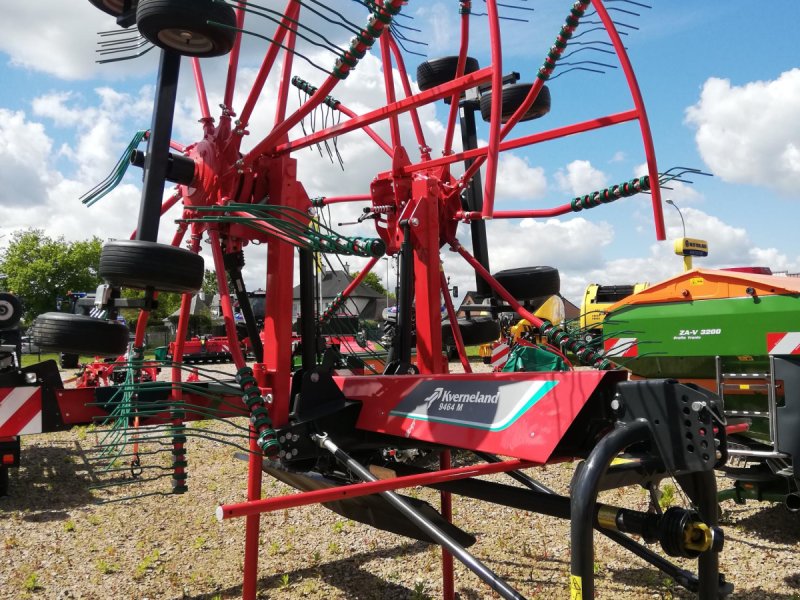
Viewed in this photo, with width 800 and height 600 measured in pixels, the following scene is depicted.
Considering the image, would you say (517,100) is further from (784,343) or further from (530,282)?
(784,343)

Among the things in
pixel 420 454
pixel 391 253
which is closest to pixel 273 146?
pixel 391 253

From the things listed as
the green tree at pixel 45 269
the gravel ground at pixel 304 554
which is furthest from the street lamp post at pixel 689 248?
the green tree at pixel 45 269

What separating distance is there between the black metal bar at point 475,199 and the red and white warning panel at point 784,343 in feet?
5.99

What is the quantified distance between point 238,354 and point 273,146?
1043 mm

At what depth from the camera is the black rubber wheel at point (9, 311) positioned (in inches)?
231

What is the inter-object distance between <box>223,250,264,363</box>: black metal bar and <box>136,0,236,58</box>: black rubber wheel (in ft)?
4.09

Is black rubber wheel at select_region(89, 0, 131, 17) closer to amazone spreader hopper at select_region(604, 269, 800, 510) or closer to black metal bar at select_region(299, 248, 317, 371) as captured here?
black metal bar at select_region(299, 248, 317, 371)

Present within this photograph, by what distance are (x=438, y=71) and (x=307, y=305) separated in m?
2.43

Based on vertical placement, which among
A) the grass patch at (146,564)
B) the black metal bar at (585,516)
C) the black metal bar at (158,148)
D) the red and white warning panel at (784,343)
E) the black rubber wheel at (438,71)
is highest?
the black rubber wheel at (438,71)

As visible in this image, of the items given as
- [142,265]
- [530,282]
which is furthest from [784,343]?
[142,265]

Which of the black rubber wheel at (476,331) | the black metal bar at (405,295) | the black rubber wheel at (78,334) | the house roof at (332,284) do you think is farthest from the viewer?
the black rubber wheel at (476,331)

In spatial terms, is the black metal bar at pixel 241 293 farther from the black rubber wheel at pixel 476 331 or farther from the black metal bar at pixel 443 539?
the black rubber wheel at pixel 476 331

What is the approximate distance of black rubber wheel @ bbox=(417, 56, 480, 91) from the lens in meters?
5.03

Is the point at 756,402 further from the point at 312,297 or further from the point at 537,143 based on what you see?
the point at 312,297
